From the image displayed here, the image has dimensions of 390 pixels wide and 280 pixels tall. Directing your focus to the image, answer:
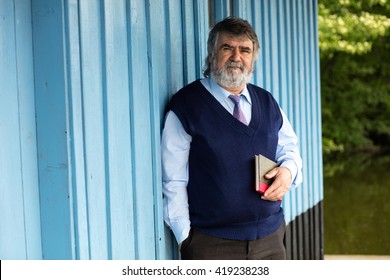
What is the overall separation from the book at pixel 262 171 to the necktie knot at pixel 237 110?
0.19 meters

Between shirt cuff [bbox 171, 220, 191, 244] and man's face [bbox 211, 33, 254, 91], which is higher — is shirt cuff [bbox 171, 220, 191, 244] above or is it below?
below

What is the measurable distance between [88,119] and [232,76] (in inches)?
33.4

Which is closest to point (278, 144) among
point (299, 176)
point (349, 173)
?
point (299, 176)

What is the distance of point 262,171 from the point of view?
3.25 meters

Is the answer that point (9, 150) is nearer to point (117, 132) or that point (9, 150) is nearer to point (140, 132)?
point (117, 132)

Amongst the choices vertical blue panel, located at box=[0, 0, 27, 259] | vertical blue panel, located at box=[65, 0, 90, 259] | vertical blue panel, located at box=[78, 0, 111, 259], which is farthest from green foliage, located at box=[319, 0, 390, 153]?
vertical blue panel, located at box=[0, 0, 27, 259]

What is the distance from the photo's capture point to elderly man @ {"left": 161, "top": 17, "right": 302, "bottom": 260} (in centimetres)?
323

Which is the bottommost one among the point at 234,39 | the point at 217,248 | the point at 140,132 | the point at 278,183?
the point at 217,248

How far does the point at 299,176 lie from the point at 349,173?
16961mm

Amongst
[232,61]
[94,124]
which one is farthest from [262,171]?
[94,124]

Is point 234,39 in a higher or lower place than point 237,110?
higher

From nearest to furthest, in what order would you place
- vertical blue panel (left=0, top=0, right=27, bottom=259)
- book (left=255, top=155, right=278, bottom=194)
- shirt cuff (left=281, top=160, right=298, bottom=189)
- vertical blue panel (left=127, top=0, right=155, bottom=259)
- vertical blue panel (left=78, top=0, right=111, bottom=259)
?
vertical blue panel (left=0, top=0, right=27, bottom=259)
vertical blue panel (left=78, top=0, right=111, bottom=259)
vertical blue panel (left=127, top=0, right=155, bottom=259)
book (left=255, top=155, right=278, bottom=194)
shirt cuff (left=281, top=160, right=298, bottom=189)

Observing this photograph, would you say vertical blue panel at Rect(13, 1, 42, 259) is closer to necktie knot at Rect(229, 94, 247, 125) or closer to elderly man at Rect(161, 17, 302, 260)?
elderly man at Rect(161, 17, 302, 260)

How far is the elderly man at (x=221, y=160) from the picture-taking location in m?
3.23
